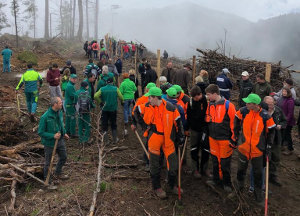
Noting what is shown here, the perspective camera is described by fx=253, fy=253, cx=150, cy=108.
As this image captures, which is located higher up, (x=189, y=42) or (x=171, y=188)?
(x=189, y=42)

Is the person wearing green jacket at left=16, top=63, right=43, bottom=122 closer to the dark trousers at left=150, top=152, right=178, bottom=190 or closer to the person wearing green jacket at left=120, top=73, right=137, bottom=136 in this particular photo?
the person wearing green jacket at left=120, top=73, right=137, bottom=136

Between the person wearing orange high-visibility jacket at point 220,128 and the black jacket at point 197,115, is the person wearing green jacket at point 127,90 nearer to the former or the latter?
the black jacket at point 197,115

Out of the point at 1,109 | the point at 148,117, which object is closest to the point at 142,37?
the point at 1,109

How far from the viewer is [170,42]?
190ft

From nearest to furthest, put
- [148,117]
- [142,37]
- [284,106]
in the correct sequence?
[148,117]
[284,106]
[142,37]

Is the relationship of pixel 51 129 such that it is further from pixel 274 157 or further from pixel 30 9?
pixel 30 9

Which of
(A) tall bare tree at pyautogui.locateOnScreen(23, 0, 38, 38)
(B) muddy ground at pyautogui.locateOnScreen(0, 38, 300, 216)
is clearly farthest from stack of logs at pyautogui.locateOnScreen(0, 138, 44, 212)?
(A) tall bare tree at pyautogui.locateOnScreen(23, 0, 38, 38)

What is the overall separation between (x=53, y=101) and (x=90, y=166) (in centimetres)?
200

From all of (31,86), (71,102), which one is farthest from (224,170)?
(31,86)

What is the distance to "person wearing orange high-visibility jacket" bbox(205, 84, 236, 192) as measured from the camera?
4.95 meters

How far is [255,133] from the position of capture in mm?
4688

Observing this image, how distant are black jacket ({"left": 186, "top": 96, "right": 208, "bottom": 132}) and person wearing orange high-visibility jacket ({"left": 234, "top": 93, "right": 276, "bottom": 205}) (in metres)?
0.81

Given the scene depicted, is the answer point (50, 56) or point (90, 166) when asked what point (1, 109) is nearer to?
point (90, 166)

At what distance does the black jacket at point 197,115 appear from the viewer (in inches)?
218
